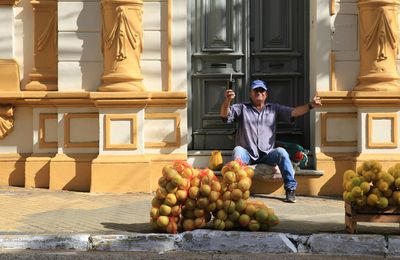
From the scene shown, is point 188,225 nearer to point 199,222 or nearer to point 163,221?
point 199,222

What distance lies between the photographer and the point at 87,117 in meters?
8.77

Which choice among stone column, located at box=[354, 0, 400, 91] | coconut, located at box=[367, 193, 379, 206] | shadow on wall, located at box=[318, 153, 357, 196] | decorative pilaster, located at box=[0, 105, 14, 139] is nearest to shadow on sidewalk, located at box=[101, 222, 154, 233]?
coconut, located at box=[367, 193, 379, 206]

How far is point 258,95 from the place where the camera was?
27.4ft

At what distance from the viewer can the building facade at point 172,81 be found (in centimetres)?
847

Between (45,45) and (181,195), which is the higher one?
(45,45)

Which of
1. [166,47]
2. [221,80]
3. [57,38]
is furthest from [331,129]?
[57,38]

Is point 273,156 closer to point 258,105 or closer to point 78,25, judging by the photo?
point 258,105

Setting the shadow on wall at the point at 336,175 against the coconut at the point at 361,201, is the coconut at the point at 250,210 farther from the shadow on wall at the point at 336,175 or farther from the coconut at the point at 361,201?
the shadow on wall at the point at 336,175

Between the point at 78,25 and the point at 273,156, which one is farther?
the point at 78,25

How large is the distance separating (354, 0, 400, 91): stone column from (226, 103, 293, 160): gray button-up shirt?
1.09m

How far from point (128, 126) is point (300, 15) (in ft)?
9.19

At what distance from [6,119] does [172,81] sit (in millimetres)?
2316

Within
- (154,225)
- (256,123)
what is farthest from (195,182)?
(256,123)

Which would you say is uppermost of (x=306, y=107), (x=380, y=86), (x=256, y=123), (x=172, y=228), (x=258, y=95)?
(x=380, y=86)
